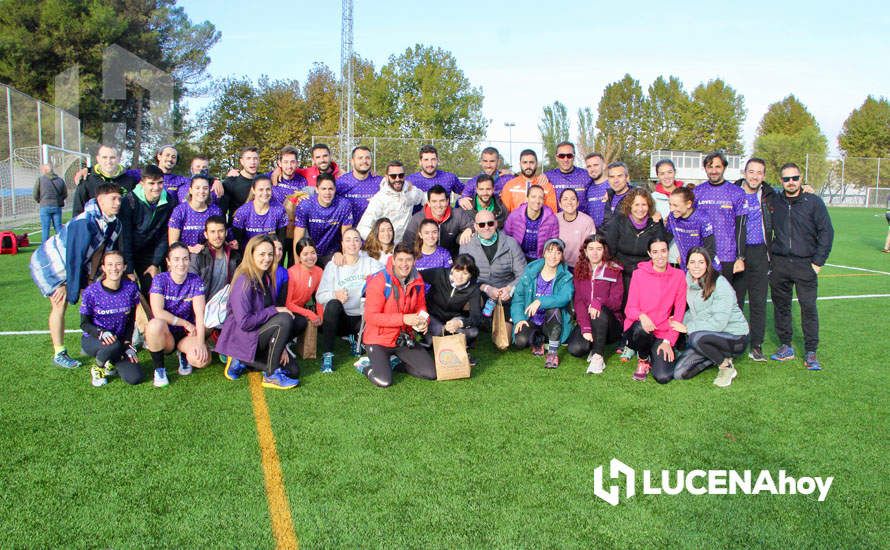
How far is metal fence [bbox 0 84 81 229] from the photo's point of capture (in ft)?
53.6

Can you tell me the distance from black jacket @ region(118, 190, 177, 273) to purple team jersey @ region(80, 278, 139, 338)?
562 mm

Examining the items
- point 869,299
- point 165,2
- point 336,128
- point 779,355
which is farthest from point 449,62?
point 779,355

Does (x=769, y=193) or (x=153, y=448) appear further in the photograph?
(x=769, y=193)

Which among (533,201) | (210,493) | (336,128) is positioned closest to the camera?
(210,493)

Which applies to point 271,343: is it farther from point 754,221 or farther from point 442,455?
point 754,221

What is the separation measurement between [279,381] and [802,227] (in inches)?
197

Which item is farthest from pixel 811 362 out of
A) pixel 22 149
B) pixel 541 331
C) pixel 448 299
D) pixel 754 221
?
pixel 22 149

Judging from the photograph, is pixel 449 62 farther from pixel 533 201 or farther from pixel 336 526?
pixel 336 526

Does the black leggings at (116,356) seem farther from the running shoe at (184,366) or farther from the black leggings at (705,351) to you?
the black leggings at (705,351)

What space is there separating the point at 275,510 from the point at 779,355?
513 centimetres

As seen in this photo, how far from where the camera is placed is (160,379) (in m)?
5.26

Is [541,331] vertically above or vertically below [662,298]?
below

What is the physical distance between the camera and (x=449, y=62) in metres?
44.4

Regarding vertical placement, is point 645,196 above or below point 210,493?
above
